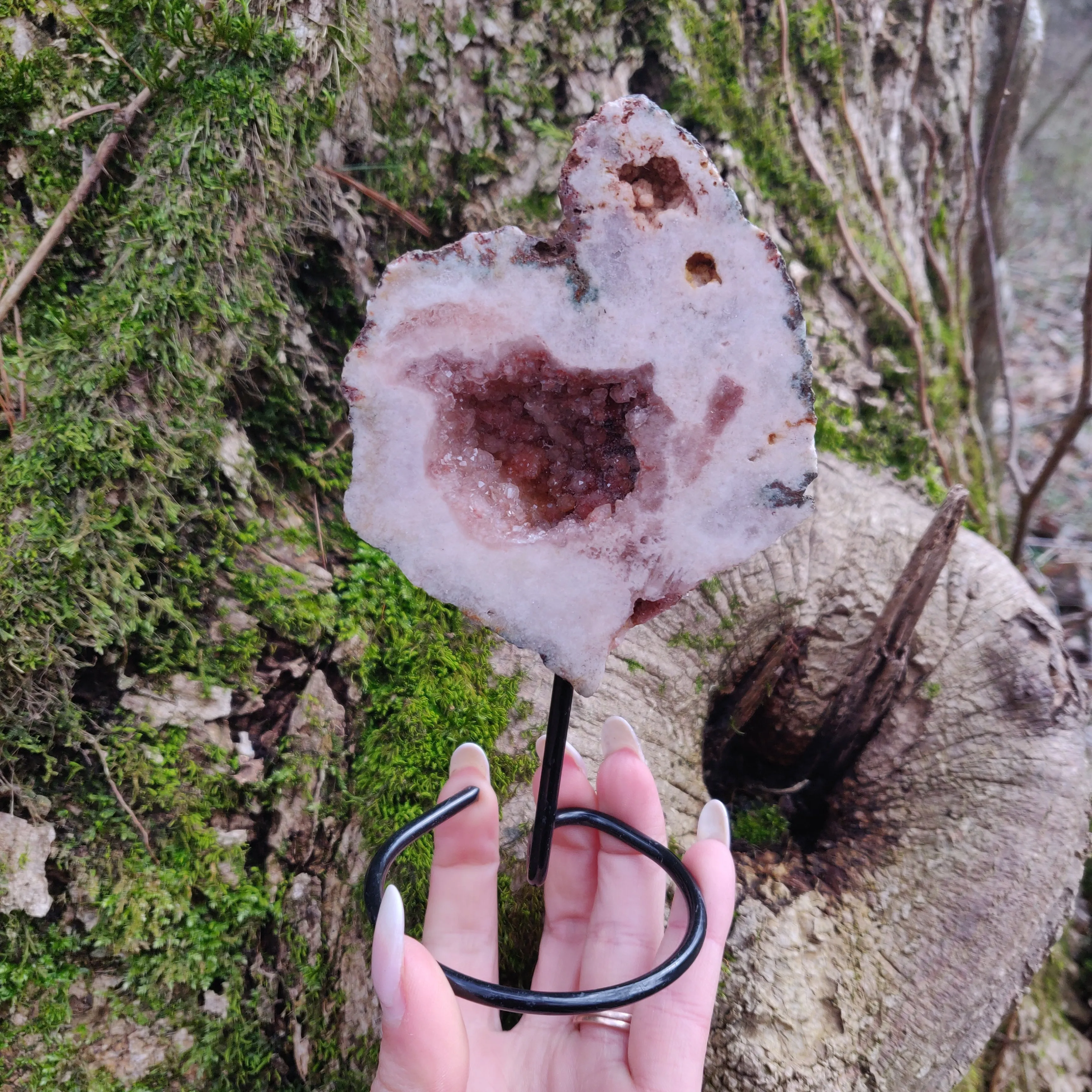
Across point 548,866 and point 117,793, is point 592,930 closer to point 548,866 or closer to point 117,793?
point 548,866

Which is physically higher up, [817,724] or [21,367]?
[817,724]

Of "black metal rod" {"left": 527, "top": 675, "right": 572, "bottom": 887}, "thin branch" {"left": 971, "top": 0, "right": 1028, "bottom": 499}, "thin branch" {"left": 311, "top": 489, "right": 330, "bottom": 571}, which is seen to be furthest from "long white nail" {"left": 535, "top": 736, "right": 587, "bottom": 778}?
"thin branch" {"left": 971, "top": 0, "right": 1028, "bottom": 499}

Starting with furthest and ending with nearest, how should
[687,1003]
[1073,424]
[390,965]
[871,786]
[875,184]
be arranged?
[1073,424] < [875,184] < [871,786] < [687,1003] < [390,965]

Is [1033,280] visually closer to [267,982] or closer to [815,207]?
[815,207]

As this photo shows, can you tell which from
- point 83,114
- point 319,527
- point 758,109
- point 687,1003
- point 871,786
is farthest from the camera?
point 758,109

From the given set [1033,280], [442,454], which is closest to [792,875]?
[442,454]

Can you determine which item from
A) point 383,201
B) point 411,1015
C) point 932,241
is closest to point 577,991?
point 411,1015
